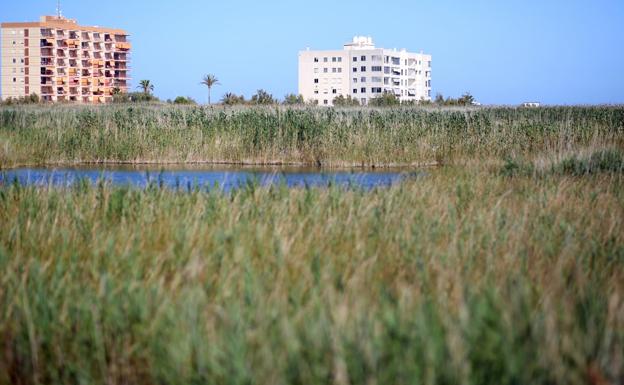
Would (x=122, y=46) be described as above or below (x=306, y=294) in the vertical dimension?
above

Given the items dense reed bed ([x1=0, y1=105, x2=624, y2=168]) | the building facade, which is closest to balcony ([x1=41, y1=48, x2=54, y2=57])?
the building facade

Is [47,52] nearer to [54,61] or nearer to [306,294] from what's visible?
[54,61]

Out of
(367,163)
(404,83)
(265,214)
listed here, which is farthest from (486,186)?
(404,83)

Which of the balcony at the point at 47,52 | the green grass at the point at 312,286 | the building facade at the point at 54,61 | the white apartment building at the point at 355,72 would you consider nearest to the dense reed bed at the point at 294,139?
the green grass at the point at 312,286

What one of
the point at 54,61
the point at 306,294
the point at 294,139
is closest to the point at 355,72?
the point at 54,61

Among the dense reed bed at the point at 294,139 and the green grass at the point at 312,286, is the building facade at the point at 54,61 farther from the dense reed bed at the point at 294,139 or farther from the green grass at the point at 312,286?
the green grass at the point at 312,286

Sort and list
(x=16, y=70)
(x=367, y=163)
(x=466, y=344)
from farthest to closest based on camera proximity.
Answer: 1. (x=16, y=70)
2. (x=367, y=163)
3. (x=466, y=344)

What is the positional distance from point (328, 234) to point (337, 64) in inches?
4802

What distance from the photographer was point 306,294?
16.8ft

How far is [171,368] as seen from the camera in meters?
4.21

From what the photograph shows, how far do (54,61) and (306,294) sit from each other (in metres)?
113

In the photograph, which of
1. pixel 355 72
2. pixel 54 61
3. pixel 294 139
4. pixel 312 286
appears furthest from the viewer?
pixel 355 72

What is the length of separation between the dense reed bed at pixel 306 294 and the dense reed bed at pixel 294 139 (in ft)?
42.2

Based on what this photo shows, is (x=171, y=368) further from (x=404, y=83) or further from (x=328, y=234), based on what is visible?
(x=404, y=83)
